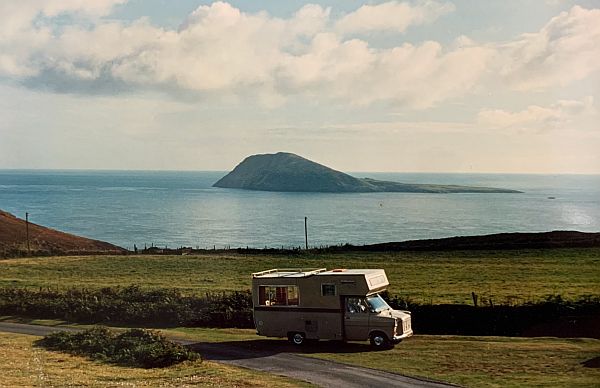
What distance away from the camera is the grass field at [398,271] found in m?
40.0

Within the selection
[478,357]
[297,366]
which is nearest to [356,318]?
[297,366]

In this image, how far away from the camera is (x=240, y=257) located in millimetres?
61375

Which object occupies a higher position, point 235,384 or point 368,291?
point 368,291

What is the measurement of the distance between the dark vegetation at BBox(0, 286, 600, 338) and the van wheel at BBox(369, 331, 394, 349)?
22.0 ft

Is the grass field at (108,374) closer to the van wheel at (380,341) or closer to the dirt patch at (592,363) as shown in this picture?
the van wheel at (380,341)

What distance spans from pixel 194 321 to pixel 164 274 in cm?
1940

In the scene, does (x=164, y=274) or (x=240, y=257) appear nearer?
(x=164, y=274)

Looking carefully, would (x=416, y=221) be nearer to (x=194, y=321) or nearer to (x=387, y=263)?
(x=387, y=263)

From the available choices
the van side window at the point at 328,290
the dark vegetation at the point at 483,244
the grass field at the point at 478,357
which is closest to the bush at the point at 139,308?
the grass field at the point at 478,357

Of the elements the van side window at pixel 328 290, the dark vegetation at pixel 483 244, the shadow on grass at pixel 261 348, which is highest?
the van side window at pixel 328 290

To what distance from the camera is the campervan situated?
23.8 meters

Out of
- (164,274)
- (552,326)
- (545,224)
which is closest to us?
(552,326)

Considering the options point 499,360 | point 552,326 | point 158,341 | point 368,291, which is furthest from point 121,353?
point 552,326

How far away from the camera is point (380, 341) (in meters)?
23.7
